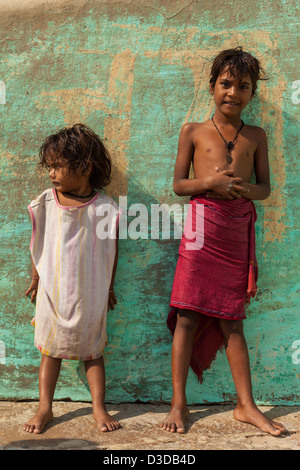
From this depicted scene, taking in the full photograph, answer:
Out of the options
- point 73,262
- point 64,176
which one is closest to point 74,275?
point 73,262

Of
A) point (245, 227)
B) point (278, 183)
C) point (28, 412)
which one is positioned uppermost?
point (278, 183)

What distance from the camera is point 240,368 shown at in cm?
275

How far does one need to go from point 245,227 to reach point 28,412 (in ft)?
5.18

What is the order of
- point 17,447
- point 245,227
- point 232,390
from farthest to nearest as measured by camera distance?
point 232,390 → point 245,227 → point 17,447

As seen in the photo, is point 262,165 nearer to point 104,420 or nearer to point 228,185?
point 228,185

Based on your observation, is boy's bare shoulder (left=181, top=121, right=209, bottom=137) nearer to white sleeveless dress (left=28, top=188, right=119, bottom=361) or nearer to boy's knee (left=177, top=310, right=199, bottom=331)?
white sleeveless dress (left=28, top=188, right=119, bottom=361)

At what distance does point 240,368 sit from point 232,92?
4.86 feet

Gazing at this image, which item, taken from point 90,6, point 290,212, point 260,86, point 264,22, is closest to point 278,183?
point 290,212

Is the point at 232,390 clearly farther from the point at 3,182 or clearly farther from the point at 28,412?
the point at 3,182

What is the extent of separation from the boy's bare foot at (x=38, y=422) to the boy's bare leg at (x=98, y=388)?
25 cm

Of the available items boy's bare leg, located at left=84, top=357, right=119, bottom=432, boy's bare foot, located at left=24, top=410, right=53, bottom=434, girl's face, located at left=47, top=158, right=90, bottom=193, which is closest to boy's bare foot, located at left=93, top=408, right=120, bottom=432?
boy's bare leg, located at left=84, top=357, right=119, bottom=432

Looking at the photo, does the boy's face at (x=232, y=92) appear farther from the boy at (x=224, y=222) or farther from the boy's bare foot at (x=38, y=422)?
the boy's bare foot at (x=38, y=422)

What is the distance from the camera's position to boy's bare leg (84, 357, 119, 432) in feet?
8.66

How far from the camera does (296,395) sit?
2.93m
